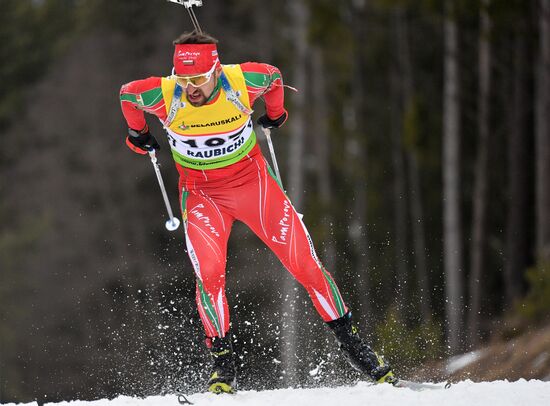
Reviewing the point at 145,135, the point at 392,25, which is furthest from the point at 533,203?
the point at 145,135

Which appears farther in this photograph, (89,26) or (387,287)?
(89,26)

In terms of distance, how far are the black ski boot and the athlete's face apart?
178 cm

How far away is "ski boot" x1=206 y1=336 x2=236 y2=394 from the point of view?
8477mm

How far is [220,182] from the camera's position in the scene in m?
8.99

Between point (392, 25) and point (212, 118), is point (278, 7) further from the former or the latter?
point (212, 118)

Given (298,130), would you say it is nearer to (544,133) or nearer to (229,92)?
(544,133)

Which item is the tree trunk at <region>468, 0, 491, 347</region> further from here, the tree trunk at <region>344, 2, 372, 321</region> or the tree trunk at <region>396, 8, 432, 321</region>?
the tree trunk at <region>344, 2, 372, 321</region>

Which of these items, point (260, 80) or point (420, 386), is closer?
point (420, 386)

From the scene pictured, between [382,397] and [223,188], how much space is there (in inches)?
78.4

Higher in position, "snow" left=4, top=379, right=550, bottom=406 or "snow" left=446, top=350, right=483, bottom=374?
"snow" left=4, top=379, right=550, bottom=406

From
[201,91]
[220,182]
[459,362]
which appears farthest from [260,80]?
[459,362]

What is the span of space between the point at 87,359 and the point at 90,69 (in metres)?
10.0

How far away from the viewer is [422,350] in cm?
1394

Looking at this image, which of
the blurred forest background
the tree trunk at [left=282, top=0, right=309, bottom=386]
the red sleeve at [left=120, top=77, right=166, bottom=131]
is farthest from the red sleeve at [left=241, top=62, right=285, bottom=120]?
the tree trunk at [left=282, top=0, right=309, bottom=386]
